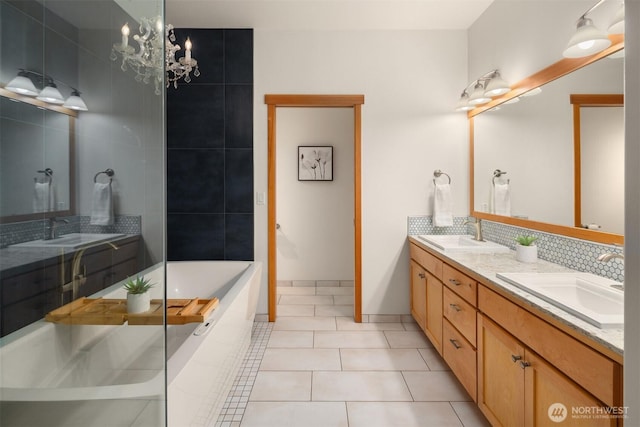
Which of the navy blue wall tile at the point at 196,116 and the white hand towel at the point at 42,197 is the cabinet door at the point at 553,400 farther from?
the navy blue wall tile at the point at 196,116

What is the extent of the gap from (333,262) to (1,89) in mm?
4187

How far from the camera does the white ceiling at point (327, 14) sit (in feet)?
9.14

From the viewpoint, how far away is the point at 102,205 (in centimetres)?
63

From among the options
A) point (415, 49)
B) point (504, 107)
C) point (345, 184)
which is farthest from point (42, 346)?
point (345, 184)

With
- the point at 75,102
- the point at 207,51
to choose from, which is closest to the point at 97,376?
the point at 75,102

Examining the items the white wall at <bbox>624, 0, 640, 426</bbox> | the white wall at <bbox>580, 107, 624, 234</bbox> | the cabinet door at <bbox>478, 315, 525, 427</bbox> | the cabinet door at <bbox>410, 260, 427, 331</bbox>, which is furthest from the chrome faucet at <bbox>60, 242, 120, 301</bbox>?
the cabinet door at <bbox>410, 260, 427, 331</bbox>

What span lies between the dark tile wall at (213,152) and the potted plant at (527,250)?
220cm

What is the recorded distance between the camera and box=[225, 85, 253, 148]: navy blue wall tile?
3.23 m

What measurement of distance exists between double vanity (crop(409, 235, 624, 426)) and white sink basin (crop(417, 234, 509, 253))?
18 millimetres

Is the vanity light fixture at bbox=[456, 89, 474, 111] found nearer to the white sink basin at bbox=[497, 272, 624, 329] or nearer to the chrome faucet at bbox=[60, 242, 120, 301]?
the white sink basin at bbox=[497, 272, 624, 329]

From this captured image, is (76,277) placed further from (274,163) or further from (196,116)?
(196,116)

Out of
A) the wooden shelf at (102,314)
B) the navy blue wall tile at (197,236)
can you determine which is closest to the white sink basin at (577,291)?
the wooden shelf at (102,314)

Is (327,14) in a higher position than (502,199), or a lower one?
higher

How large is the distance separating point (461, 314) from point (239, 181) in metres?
2.19
